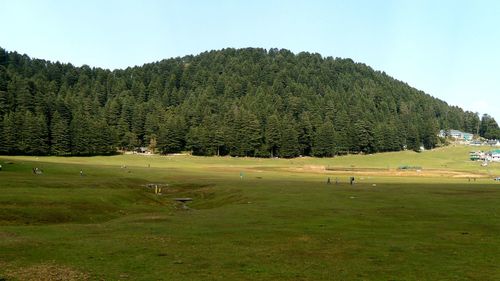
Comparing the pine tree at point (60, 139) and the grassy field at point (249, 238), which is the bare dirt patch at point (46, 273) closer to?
the grassy field at point (249, 238)

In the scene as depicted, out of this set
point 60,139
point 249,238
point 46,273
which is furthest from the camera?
point 60,139

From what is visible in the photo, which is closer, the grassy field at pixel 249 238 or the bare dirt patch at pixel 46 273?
the bare dirt patch at pixel 46 273

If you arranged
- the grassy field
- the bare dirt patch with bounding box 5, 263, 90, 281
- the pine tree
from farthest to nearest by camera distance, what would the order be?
the pine tree, the grassy field, the bare dirt patch with bounding box 5, 263, 90, 281

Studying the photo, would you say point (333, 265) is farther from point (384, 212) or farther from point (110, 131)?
point (110, 131)

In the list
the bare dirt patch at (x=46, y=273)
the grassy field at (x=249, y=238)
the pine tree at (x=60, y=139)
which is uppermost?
the pine tree at (x=60, y=139)

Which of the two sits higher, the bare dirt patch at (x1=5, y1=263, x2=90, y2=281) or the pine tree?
the pine tree

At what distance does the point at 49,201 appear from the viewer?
45188mm

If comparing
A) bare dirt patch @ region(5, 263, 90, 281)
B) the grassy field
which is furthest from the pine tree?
bare dirt patch @ region(5, 263, 90, 281)

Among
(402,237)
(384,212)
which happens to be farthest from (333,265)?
(384,212)

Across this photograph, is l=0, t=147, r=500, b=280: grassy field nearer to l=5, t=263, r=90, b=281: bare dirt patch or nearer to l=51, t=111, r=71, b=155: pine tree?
l=5, t=263, r=90, b=281: bare dirt patch

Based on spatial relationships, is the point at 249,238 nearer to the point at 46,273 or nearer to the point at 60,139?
the point at 46,273

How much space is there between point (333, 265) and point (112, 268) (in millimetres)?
11293

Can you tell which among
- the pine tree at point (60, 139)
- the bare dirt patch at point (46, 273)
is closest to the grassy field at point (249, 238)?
the bare dirt patch at point (46, 273)

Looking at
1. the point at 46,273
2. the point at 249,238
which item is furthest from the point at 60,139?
the point at 46,273
